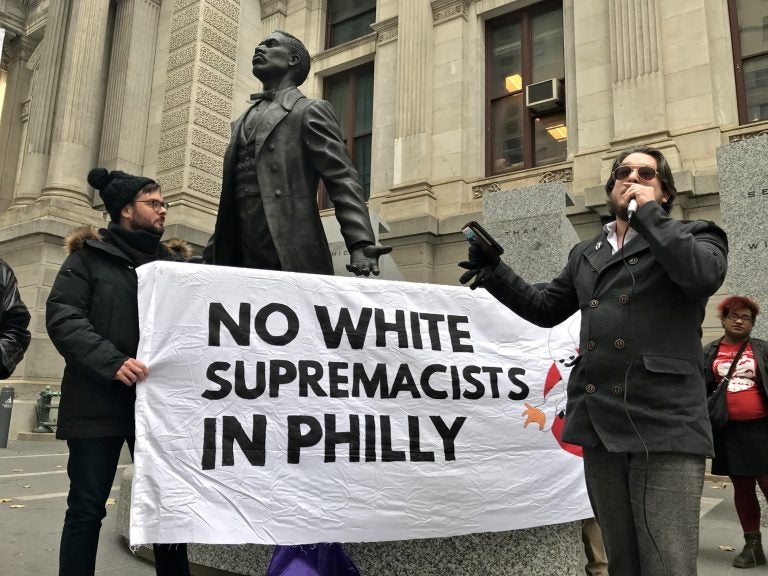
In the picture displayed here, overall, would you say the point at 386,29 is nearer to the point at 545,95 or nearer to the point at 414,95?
the point at 414,95

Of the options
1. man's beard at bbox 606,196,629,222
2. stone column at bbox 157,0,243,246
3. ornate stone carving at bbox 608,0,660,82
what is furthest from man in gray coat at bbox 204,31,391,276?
stone column at bbox 157,0,243,246

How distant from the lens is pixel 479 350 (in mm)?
3324

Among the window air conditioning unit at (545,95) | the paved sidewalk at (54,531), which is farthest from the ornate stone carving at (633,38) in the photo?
the paved sidewalk at (54,531)

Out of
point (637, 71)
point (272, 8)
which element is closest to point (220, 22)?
point (272, 8)

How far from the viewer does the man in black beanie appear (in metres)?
2.70

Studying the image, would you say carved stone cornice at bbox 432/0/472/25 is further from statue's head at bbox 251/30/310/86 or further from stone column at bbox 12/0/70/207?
statue's head at bbox 251/30/310/86

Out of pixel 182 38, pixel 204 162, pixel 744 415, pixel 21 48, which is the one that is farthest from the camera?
pixel 21 48

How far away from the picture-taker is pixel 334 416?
287cm

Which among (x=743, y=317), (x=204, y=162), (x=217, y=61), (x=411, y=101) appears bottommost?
(x=743, y=317)

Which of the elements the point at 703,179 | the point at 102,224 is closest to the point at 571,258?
the point at 703,179

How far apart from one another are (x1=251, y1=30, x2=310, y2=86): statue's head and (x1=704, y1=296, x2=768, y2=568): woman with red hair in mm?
3960

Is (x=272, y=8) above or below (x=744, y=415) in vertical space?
above

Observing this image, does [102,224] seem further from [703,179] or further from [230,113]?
[703,179]

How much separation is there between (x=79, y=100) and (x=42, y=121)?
1728 mm
